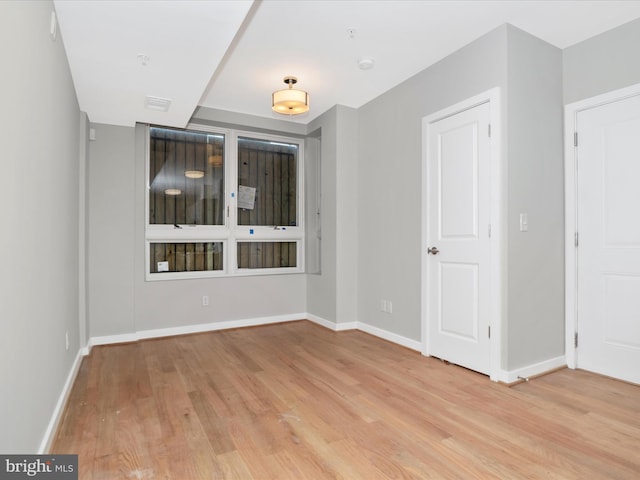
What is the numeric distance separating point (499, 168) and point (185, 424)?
108 inches

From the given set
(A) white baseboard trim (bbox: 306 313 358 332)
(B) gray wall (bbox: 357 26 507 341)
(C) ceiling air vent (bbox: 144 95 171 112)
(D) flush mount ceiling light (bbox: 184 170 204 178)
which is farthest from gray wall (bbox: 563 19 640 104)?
(D) flush mount ceiling light (bbox: 184 170 204 178)

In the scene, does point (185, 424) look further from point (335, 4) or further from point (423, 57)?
point (423, 57)

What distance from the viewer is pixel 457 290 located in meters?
3.22

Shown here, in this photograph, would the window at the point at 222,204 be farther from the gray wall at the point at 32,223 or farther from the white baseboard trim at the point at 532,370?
the white baseboard trim at the point at 532,370

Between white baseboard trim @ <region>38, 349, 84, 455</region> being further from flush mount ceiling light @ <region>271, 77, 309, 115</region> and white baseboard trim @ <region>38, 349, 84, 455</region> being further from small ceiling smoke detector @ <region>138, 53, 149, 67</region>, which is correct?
flush mount ceiling light @ <region>271, 77, 309, 115</region>

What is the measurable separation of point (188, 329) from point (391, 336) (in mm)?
2318

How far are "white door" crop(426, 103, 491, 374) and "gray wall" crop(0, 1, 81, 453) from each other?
286 centimetres

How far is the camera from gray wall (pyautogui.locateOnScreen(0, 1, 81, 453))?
1.34 metres

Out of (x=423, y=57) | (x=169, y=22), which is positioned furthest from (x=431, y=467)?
(x=423, y=57)

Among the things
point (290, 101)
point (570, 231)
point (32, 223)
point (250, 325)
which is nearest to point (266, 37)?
point (290, 101)

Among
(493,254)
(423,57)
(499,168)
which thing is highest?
(423,57)

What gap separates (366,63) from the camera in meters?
3.44

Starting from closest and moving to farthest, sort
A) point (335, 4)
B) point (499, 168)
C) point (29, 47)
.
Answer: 1. point (29, 47)
2. point (335, 4)
3. point (499, 168)

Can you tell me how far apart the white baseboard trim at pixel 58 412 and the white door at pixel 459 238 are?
112 inches
